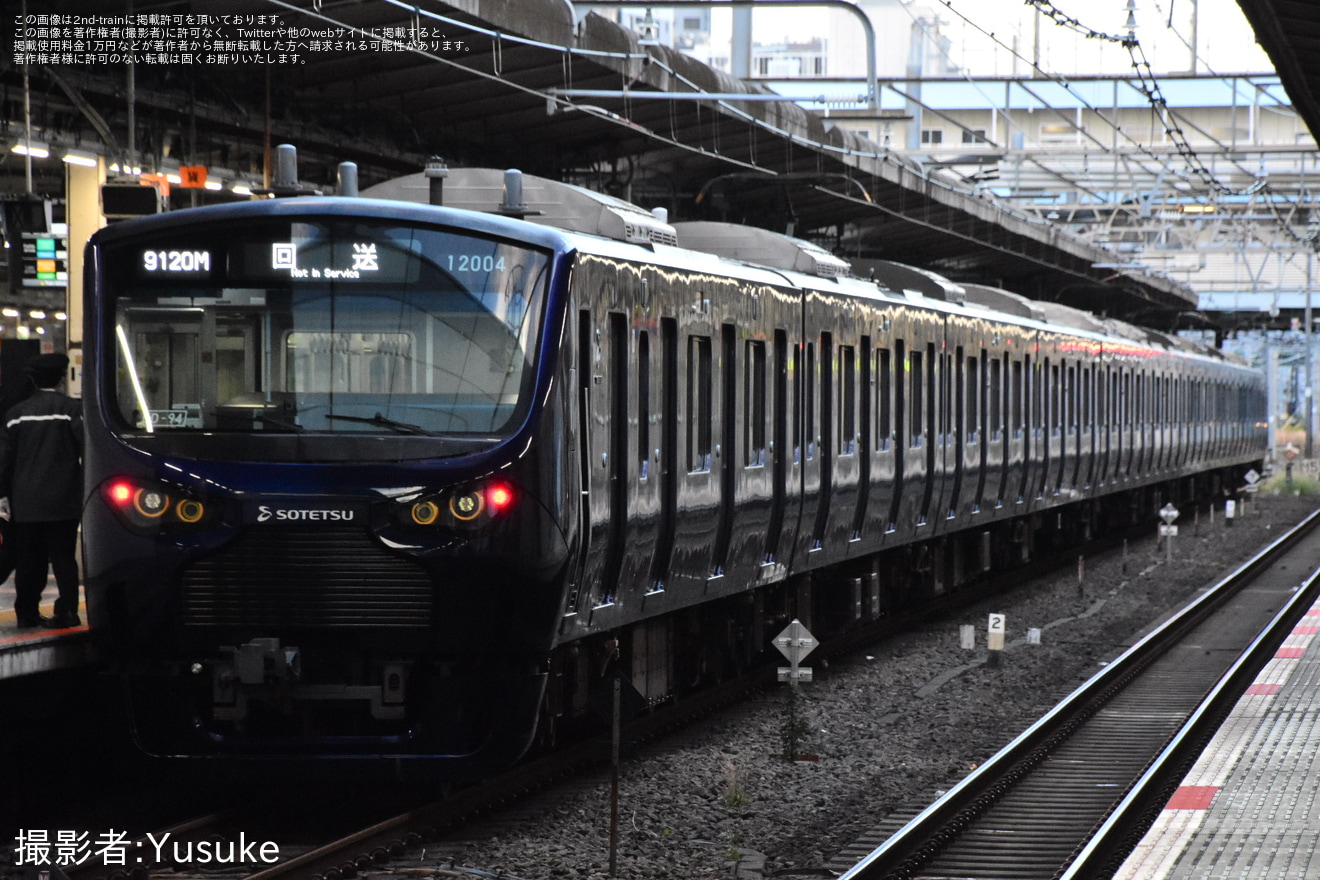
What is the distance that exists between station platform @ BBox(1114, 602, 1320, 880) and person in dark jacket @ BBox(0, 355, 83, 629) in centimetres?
509

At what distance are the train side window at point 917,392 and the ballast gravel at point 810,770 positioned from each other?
1.84 metres

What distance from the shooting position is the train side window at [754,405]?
40.1 ft

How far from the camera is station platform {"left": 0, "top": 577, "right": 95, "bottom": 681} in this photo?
8.59 m

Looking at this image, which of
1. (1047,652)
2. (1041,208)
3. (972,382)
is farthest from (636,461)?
(1041,208)

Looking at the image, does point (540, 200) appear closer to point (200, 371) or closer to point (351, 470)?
point (200, 371)

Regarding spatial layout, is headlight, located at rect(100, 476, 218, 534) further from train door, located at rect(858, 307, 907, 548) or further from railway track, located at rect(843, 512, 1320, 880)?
train door, located at rect(858, 307, 907, 548)

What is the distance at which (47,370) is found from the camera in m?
9.41

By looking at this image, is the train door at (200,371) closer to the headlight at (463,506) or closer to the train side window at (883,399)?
the headlight at (463,506)

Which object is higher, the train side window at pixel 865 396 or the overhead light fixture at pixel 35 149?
the overhead light fixture at pixel 35 149

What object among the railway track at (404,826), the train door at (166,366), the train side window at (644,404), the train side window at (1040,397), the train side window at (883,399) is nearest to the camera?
the railway track at (404,826)

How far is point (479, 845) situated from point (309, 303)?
2.52 metres

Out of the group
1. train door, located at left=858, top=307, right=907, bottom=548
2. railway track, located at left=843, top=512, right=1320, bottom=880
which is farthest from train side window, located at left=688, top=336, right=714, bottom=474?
train door, located at left=858, top=307, right=907, bottom=548

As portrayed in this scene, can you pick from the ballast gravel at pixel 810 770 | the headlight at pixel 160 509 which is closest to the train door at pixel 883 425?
the ballast gravel at pixel 810 770

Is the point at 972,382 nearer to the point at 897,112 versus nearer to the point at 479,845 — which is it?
the point at 897,112
